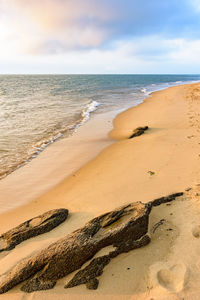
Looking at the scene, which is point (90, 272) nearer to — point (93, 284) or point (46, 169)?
point (93, 284)

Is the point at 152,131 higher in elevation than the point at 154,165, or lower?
higher

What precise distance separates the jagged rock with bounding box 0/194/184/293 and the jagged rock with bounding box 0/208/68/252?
2.76 ft

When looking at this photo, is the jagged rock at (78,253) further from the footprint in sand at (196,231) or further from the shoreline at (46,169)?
the shoreline at (46,169)

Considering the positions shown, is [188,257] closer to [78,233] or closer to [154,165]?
[78,233]

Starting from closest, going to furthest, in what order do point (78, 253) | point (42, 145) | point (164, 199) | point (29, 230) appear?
point (78, 253) < point (29, 230) < point (164, 199) < point (42, 145)

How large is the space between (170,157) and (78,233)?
644 cm

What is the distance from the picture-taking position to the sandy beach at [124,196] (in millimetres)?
3553

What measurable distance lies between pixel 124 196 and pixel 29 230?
3177mm

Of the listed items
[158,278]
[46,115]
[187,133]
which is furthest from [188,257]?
[46,115]

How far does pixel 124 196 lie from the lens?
6434 millimetres

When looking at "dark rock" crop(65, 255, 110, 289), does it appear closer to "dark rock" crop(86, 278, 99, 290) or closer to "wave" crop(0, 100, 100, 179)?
"dark rock" crop(86, 278, 99, 290)

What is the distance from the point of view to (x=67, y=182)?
842cm

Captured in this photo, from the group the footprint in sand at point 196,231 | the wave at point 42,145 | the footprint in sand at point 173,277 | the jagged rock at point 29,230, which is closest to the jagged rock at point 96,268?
the footprint in sand at point 173,277

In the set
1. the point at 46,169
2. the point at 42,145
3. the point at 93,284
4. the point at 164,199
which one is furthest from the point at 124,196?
the point at 42,145
